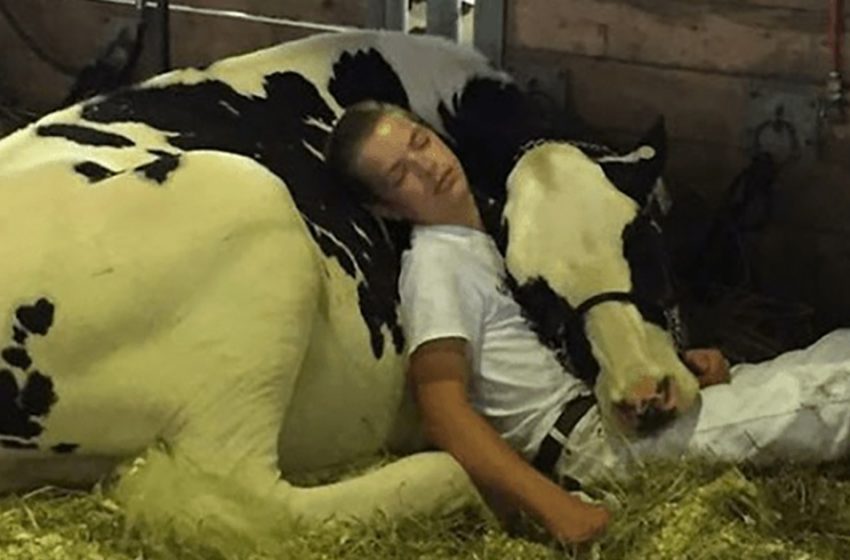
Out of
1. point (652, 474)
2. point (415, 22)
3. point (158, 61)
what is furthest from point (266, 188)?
point (158, 61)

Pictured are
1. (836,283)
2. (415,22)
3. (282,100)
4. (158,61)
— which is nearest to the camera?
(282,100)

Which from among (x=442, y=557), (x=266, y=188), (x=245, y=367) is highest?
(x=266, y=188)

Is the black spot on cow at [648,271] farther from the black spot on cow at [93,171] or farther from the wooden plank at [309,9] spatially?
the wooden plank at [309,9]

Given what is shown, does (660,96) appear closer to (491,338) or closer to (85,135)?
(491,338)

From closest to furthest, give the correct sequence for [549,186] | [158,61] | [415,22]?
1. [549,186]
2. [415,22]
3. [158,61]

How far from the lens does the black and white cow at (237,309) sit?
220cm

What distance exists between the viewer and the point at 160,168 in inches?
90.7

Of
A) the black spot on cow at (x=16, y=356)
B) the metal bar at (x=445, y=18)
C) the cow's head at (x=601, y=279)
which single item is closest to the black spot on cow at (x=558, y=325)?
the cow's head at (x=601, y=279)

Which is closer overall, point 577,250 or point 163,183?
point 163,183

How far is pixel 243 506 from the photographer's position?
7.22 feet

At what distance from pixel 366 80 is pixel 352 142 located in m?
0.38

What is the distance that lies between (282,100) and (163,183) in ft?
1.54

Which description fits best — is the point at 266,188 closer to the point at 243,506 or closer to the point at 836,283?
the point at 243,506

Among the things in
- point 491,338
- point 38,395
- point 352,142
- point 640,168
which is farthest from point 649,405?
point 38,395
